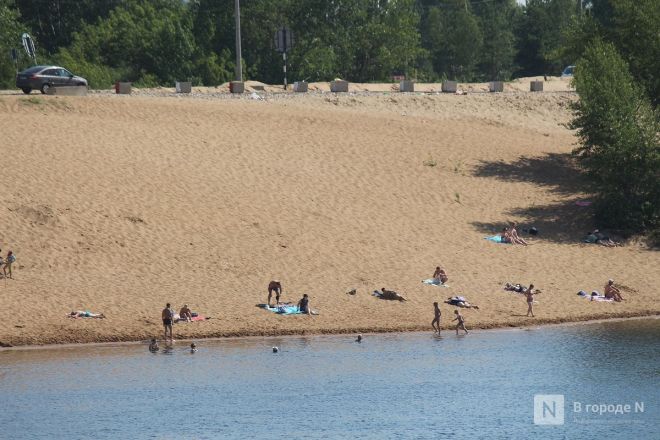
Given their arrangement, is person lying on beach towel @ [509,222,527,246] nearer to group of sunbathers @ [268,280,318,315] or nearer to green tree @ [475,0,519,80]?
group of sunbathers @ [268,280,318,315]

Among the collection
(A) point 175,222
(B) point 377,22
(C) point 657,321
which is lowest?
(C) point 657,321

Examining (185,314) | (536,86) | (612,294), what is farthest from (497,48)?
(185,314)

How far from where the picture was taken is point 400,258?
4925 cm

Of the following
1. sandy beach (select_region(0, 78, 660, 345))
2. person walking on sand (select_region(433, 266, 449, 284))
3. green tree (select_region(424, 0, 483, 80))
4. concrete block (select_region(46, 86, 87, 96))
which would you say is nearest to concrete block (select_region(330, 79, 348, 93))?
sandy beach (select_region(0, 78, 660, 345))

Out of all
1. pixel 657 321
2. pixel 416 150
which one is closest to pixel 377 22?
pixel 416 150

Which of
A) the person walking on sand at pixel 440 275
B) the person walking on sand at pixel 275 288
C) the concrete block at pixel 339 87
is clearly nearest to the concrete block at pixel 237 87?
the concrete block at pixel 339 87

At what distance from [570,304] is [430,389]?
11100 millimetres

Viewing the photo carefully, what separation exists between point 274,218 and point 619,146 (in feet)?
52.9

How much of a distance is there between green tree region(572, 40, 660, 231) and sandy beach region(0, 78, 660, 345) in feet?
6.04

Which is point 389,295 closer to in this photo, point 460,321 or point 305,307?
point 460,321

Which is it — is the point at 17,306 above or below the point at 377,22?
below

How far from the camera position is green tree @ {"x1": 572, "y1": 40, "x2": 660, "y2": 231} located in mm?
53875

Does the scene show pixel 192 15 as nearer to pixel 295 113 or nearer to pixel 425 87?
pixel 425 87

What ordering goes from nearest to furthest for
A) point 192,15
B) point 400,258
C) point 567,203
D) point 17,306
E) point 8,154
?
1. point 17,306
2. point 400,258
3. point 8,154
4. point 567,203
5. point 192,15
